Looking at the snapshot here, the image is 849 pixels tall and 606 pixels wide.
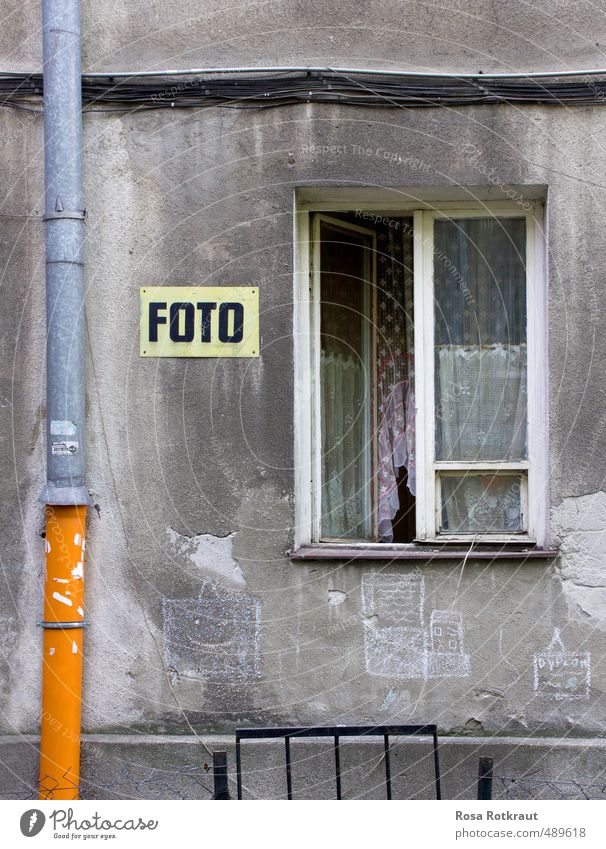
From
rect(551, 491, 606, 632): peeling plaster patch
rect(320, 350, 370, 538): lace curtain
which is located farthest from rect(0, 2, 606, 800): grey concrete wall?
rect(320, 350, 370, 538): lace curtain

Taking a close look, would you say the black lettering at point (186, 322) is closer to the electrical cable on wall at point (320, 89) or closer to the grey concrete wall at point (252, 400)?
the grey concrete wall at point (252, 400)

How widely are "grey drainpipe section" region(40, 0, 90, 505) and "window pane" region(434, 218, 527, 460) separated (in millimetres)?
1743

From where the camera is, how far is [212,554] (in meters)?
4.88

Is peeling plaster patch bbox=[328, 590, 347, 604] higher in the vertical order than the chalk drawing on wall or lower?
higher

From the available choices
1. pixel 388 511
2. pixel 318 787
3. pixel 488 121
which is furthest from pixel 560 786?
pixel 488 121

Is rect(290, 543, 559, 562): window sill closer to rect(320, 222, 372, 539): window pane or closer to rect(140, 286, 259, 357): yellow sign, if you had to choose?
rect(320, 222, 372, 539): window pane

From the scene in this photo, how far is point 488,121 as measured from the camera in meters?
4.88

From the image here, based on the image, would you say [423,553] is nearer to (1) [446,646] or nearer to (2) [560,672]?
(1) [446,646]

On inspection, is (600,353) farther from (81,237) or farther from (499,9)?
(81,237)

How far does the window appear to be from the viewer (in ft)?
16.6

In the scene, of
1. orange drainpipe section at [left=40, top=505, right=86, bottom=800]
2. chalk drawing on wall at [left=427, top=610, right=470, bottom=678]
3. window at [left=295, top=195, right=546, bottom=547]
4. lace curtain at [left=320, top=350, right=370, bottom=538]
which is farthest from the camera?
lace curtain at [left=320, top=350, right=370, bottom=538]

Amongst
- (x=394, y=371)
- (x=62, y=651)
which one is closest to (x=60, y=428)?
(x=62, y=651)

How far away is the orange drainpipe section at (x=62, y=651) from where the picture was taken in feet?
15.5

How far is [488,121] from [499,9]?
0.53m
